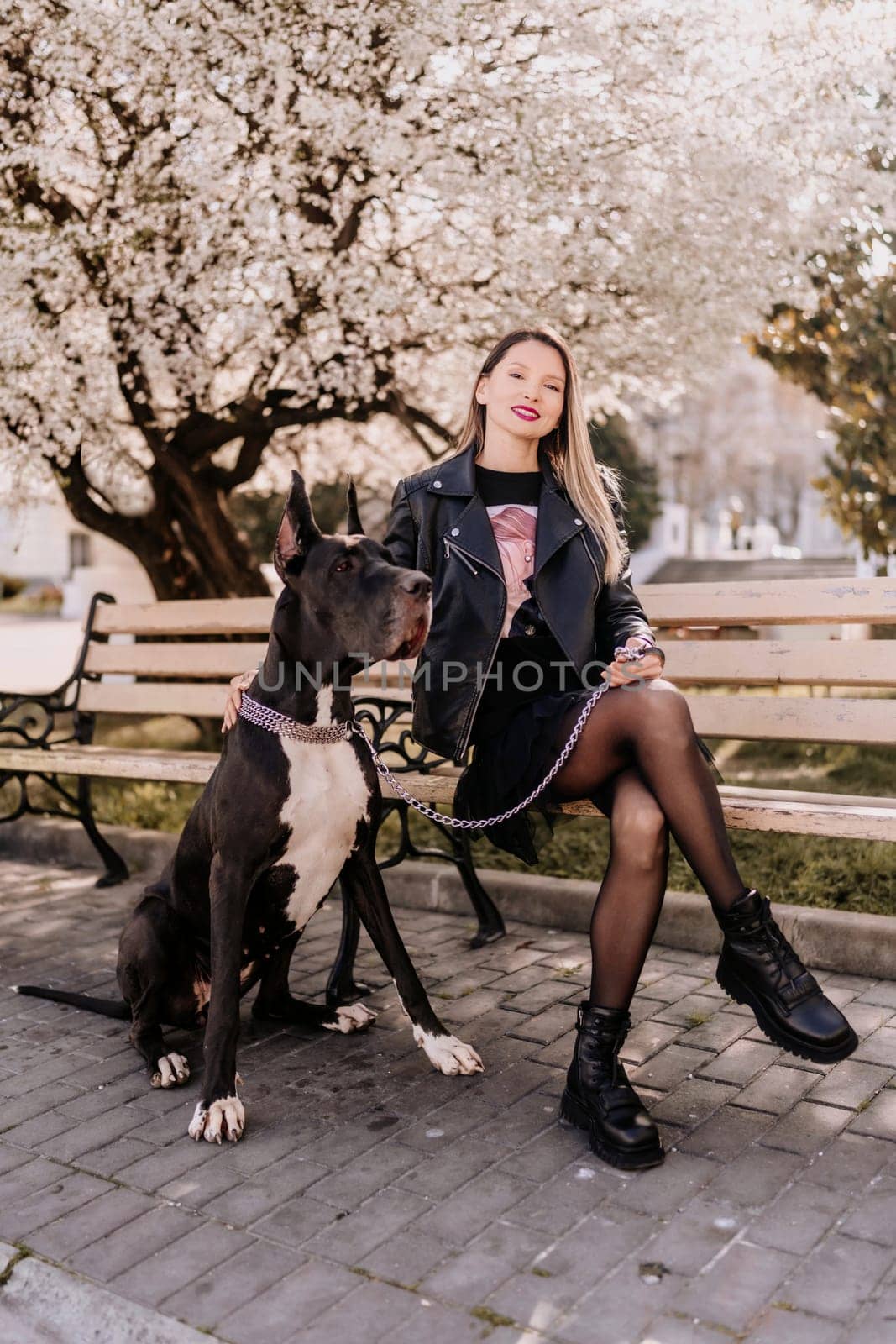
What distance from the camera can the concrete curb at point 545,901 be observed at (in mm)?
4270

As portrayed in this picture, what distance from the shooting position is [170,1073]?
138 inches

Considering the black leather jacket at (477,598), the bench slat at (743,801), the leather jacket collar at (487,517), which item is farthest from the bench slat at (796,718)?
the leather jacket collar at (487,517)

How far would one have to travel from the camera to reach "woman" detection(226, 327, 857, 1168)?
3.07 metres

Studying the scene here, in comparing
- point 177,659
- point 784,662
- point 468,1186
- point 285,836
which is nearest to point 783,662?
point 784,662

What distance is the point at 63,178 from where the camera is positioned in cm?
700

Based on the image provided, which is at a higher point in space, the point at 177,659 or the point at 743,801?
the point at 177,659

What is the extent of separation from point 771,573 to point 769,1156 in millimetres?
19008

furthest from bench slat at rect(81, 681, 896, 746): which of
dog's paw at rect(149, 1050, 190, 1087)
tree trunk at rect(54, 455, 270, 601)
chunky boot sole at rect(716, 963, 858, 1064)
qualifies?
tree trunk at rect(54, 455, 270, 601)

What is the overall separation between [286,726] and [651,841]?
102 centimetres

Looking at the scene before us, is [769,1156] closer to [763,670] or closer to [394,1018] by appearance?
[394,1018]

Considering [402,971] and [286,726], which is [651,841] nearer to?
[402,971]

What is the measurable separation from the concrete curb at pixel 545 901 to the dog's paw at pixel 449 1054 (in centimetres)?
135

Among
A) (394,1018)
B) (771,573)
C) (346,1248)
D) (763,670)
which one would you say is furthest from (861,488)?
(771,573)

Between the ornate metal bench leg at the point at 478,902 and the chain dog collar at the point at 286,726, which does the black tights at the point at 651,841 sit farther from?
the ornate metal bench leg at the point at 478,902
